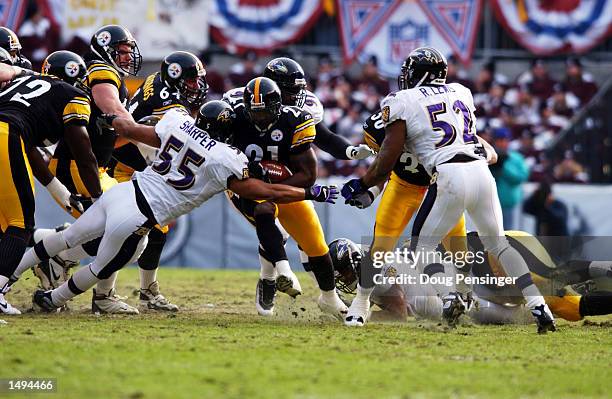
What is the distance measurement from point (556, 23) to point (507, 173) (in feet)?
19.7

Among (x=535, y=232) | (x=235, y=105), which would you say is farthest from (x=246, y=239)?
(x=235, y=105)

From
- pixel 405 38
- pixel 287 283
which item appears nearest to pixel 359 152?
pixel 287 283

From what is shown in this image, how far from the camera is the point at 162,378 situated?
16.7ft

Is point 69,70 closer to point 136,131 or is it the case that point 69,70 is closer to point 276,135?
point 136,131

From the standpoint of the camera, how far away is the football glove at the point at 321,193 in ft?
23.6

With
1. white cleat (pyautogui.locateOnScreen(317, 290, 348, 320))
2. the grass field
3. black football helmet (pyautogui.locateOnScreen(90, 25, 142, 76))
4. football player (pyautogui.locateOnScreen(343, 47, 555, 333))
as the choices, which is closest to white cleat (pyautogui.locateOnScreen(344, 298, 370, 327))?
the grass field

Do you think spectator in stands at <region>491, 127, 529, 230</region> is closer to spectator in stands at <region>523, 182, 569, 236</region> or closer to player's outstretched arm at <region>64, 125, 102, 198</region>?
spectator in stands at <region>523, 182, 569, 236</region>

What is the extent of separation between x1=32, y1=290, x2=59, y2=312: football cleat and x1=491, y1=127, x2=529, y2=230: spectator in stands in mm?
6765

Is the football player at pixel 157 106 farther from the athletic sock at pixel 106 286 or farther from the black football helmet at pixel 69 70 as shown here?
the athletic sock at pixel 106 286

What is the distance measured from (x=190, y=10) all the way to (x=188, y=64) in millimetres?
10253

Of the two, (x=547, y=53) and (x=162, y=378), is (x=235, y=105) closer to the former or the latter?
(x=162, y=378)

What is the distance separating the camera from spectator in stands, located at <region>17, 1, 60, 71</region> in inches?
700

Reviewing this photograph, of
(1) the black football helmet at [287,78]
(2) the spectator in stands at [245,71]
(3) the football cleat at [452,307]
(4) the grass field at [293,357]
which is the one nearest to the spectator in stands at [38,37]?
(2) the spectator in stands at [245,71]

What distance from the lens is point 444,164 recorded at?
23.8 feet
